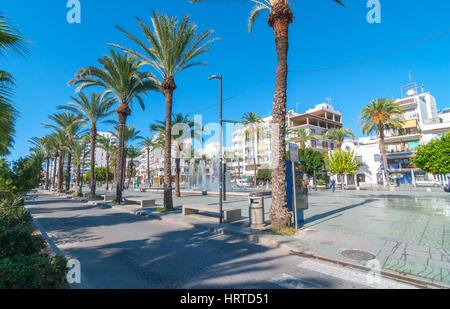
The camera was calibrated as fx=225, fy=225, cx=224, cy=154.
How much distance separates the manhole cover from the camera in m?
4.93

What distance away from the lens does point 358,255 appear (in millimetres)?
5125

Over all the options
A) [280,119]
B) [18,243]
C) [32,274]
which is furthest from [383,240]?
[18,243]

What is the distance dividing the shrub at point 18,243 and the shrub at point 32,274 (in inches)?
38.4

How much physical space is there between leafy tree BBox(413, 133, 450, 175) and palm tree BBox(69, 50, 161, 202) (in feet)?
110

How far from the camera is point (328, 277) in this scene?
417 centimetres

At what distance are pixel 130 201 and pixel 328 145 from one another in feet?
174

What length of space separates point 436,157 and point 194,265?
35760mm

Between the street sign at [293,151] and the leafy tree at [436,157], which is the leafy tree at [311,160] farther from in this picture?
the street sign at [293,151]

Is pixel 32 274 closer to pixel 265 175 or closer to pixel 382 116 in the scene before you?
→ pixel 382 116

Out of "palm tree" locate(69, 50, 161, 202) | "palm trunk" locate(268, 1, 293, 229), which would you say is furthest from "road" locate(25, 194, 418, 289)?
"palm tree" locate(69, 50, 161, 202)

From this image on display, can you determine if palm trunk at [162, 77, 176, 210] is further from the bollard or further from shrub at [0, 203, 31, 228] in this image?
the bollard

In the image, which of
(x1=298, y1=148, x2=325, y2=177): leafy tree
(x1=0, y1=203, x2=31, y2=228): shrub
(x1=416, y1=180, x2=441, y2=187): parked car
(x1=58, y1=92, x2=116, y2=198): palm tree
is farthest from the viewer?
(x1=298, y1=148, x2=325, y2=177): leafy tree
